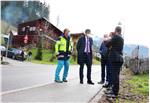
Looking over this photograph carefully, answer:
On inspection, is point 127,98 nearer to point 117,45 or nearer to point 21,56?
point 117,45

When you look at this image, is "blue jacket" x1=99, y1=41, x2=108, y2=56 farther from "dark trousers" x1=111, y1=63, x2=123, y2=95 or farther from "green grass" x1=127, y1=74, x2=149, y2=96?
"dark trousers" x1=111, y1=63, x2=123, y2=95

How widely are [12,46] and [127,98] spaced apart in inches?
1283

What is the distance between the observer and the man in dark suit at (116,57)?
11.0 meters

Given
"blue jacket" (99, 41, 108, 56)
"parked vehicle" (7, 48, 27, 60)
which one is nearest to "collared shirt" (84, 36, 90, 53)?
"blue jacket" (99, 41, 108, 56)

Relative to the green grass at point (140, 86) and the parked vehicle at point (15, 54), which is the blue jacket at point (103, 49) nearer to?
the green grass at point (140, 86)

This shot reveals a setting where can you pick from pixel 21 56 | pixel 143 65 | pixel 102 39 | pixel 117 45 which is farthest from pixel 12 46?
pixel 117 45

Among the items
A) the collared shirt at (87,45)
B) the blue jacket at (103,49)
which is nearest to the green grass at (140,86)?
the blue jacket at (103,49)

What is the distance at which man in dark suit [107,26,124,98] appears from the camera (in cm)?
1098

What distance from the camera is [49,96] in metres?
10.0

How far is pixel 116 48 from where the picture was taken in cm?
1125

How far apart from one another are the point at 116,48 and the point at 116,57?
0.75ft

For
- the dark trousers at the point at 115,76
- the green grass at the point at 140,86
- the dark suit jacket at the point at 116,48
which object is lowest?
the green grass at the point at 140,86

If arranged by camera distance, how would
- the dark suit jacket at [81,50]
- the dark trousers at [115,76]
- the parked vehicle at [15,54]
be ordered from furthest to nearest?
1. the parked vehicle at [15,54]
2. the dark suit jacket at [81,50]
3. the dark trousers at [115,76]

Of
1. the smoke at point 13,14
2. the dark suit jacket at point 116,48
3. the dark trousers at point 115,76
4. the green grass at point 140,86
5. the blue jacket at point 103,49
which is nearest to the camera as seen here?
the smoke at point 13,14
